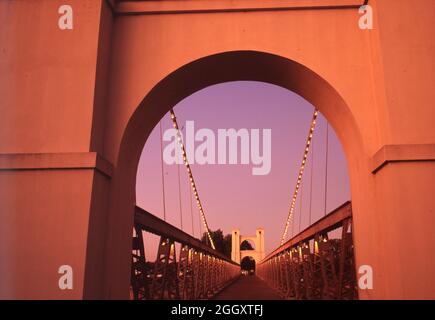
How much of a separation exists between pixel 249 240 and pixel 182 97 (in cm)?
7885

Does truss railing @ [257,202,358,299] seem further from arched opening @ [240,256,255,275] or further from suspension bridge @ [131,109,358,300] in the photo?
arched opening @ [240,256,255,275]

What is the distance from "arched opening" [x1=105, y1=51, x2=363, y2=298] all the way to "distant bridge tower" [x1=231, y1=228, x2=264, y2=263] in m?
72.8

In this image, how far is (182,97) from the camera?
222 inches

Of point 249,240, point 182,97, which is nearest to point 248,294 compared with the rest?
point 182,97

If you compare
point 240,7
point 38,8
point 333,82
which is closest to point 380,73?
point 333,82

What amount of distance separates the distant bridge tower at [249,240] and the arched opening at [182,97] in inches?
2866

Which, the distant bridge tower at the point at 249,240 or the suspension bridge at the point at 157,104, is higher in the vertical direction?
the distant bridge tower at the point at 249,240

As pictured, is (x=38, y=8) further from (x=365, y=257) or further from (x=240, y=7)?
(x=365, y=257)

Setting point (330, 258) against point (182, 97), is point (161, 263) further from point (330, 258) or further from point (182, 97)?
point (182, 97)

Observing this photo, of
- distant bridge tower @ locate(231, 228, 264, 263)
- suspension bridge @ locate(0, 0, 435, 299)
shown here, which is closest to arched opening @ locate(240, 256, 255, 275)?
distant bridge tower @ locate(231, 228, 264, 263)

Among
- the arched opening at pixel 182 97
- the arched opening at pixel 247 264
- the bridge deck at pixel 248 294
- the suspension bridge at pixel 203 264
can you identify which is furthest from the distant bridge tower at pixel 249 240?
the arched opening at pixel 182 97

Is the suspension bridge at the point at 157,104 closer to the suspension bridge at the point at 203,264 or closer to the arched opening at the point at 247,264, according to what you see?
the suspension bridge at the point at 203,264

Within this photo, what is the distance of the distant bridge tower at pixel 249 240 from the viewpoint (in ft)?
253
